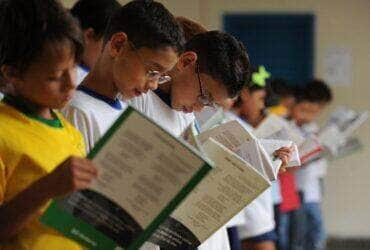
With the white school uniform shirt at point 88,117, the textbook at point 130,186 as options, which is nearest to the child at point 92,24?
the white school uniform shirt at point 88,117

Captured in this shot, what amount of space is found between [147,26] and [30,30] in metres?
0.56

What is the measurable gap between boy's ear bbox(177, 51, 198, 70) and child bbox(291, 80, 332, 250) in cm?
300

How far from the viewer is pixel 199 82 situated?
242 centimetres

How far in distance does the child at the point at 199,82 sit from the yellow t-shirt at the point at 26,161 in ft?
2.62

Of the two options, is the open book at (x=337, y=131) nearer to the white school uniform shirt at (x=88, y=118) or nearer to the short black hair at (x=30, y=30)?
the white school uniform shirt at (x=88, y=118)

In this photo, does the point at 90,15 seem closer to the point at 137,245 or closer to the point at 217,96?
the point at 217,96

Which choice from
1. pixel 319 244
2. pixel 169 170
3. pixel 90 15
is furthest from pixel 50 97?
pixel 319 244

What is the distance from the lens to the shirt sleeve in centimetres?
196

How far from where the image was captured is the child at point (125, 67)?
197 cm

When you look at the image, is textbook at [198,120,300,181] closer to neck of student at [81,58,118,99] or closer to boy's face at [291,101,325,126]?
neck of student at [81,58,118,99]

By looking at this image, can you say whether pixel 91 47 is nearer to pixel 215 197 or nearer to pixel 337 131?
pixel 215 197

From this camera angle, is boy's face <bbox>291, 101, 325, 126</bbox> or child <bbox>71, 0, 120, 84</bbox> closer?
child <bbox>71, 0, 120, 84</bbox>

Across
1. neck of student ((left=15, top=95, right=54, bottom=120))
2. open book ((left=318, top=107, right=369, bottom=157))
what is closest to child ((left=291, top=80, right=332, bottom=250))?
open book ((left=318, top=107, right=369, bottom=157))

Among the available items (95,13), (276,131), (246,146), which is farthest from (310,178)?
(246,146)
